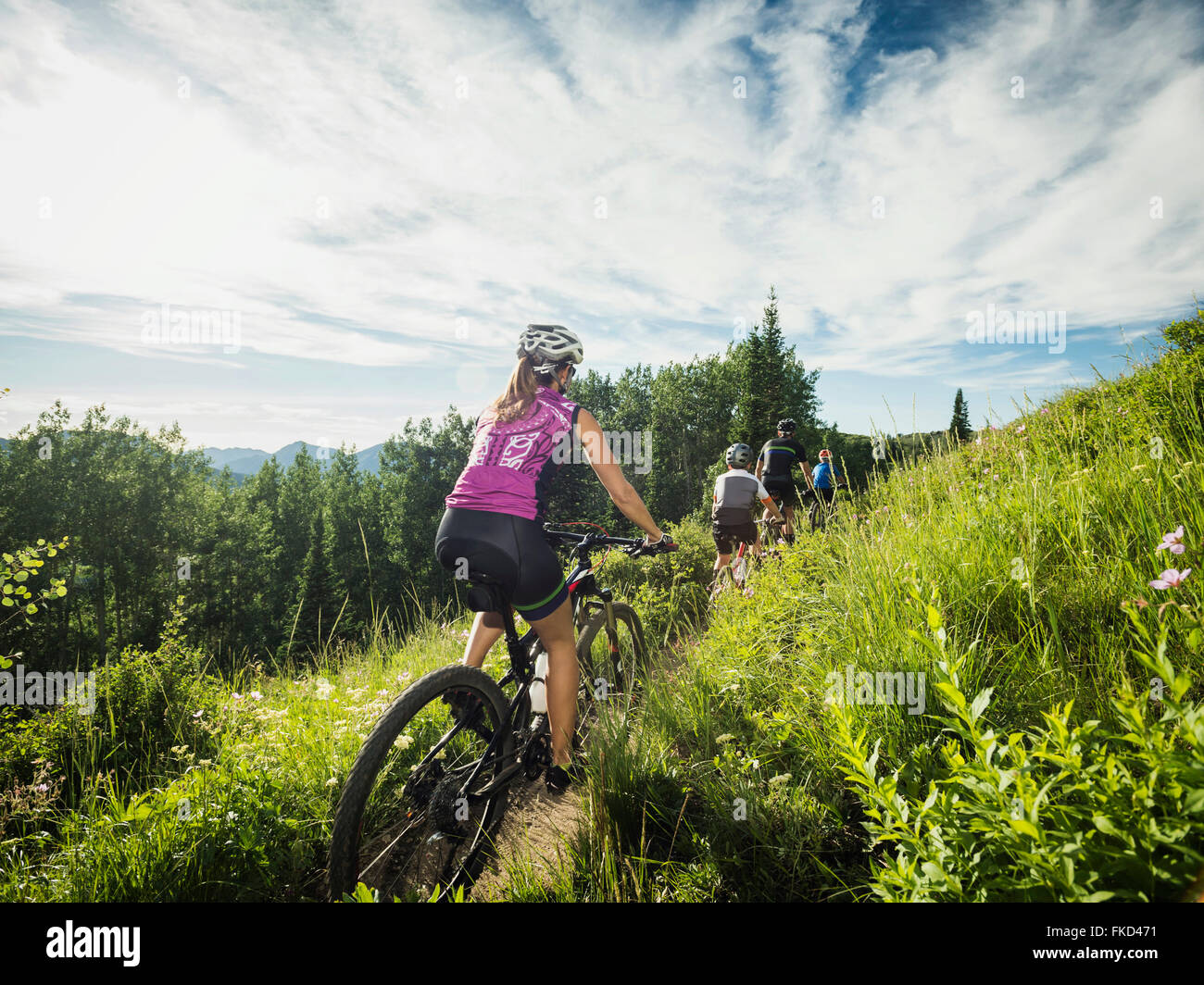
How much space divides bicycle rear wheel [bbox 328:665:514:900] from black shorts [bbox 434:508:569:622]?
49 centimetres

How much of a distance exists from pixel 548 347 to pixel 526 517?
1147 mm

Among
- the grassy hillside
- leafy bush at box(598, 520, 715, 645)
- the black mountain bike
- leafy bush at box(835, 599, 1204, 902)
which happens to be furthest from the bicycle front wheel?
leafy bush at box(835, 599, 1204, 902)

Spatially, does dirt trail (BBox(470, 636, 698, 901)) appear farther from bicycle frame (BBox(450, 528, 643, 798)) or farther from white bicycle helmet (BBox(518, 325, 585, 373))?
white bicycle helmet (BBox(518, 325, 585, 373))

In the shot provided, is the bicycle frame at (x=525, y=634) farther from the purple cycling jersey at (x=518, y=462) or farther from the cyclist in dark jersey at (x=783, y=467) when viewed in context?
the cyclist in dark jersey at (x=783, y=467)

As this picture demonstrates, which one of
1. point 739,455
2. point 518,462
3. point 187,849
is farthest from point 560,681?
point 739,455

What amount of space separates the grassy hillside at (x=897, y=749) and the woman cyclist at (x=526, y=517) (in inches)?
20.4

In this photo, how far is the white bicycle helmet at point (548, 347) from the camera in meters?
3.34

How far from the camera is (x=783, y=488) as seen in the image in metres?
9.33

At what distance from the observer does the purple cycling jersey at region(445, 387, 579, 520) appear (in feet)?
9.68

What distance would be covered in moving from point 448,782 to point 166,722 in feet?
17.5

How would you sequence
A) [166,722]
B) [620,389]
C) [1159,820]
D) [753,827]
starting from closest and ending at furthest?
[1159,820] < [753,827] < [166,722] < [620,389]
